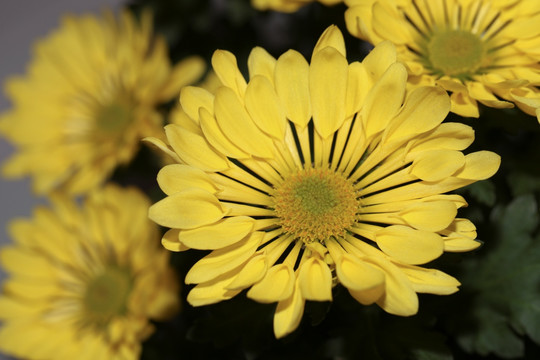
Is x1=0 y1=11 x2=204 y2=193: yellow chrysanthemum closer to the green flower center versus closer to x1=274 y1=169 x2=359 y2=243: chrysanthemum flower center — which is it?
the green flower center

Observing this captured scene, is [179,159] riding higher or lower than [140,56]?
lower

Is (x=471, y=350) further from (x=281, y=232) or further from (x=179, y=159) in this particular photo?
(x=179, y=159)

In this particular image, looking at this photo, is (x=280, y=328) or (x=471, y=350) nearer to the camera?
(x=280, y=328)

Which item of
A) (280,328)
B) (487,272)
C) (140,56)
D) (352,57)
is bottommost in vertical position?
(280,328)

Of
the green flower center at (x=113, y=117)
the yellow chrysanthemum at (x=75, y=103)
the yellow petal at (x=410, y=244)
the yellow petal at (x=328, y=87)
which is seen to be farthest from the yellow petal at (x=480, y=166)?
the green flower center at (x=113, y=117)

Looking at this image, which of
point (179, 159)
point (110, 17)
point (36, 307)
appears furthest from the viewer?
point (110, 17)

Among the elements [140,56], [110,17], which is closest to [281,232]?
[140,56]

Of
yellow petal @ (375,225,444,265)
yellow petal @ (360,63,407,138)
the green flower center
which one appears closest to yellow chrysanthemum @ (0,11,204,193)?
the green flower center
